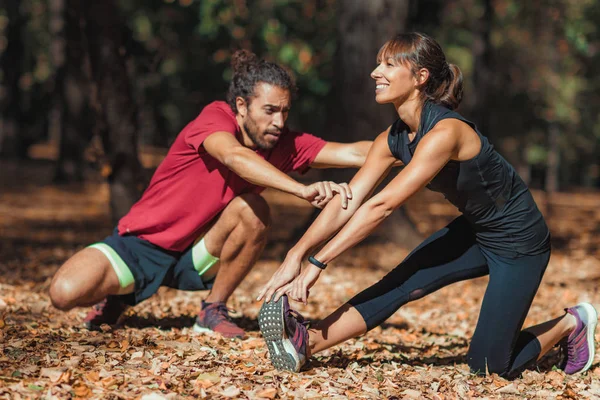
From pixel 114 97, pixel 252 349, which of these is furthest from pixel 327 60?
pixel 252 349

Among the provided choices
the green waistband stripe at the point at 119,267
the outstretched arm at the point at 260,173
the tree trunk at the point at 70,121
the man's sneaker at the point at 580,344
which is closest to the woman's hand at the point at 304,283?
the outstretched arm at the point at 260,173

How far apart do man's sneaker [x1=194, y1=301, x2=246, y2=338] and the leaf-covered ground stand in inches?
3.2

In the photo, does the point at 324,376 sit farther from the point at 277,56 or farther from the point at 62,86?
the point at 277,56

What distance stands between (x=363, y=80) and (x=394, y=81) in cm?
528

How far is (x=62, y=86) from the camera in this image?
1653 cm

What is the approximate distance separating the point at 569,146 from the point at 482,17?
18954mm

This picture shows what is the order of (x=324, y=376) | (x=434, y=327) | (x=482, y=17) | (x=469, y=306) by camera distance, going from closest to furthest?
(x=324, y=376), (x=434, y=327), (x=469, y=306), (x=482, y=17)

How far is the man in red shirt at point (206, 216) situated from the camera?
4.62 m

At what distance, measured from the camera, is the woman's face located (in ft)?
12.7

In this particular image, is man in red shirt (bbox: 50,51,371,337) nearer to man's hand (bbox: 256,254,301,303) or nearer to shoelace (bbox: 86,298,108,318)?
shoelace (bbox: 86,298,108,318)

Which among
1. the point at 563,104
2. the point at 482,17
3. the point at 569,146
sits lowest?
the point at 569,146

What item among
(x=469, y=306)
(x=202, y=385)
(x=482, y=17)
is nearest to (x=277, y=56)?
(x=482, y=17)

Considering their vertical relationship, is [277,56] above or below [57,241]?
above

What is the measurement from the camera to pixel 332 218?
403 centimetres
